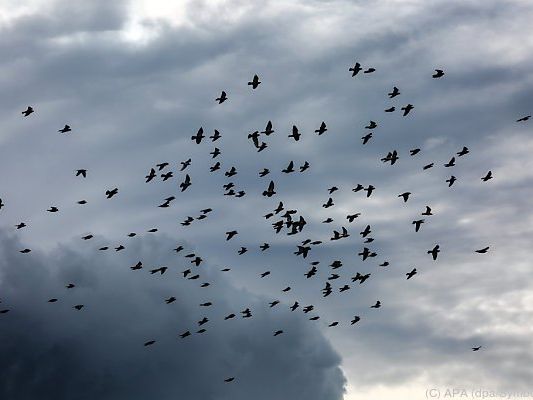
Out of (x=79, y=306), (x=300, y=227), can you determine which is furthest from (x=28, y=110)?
(x=300, y=227)

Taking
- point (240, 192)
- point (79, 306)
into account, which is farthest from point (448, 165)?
point (79, 306)

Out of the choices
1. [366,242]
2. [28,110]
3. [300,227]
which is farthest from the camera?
[366,242]

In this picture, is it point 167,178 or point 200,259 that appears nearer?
point 167,178

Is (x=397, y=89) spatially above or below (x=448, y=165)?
above

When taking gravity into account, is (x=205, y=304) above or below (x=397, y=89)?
below

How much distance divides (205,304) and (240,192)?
15.8 metres

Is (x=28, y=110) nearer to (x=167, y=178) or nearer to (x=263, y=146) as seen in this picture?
(x=167, y=178)

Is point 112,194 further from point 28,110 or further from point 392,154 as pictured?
point 392,154

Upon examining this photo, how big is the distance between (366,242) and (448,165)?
1737 cm

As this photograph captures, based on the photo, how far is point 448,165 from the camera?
120 m

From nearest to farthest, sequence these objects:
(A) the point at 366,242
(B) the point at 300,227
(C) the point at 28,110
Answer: (C) the point at 28,110, (B) the point at 300,227, (A) the point at 366,242

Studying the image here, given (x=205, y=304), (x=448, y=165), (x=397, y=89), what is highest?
(x=397, y=89)

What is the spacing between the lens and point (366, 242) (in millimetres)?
131500

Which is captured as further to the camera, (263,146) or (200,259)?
(200,259)
